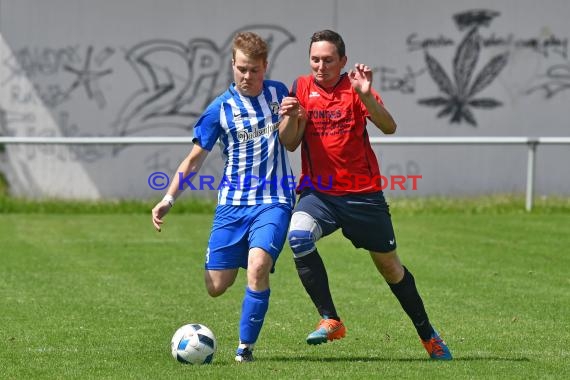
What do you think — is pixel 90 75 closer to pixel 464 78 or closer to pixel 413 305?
pixel 464 78

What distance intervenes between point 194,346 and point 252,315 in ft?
1.31

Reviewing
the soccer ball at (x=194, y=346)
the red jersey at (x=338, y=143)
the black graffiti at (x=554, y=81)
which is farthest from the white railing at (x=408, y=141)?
the soccer ball at (x=194, y=346)

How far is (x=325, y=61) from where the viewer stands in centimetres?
784

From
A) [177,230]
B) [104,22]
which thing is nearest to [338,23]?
[104,22]

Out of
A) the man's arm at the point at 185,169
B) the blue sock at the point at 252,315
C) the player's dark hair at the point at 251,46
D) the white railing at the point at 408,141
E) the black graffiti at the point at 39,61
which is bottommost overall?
the white railing at the point at 408,141

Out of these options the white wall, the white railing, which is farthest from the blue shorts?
the white wall

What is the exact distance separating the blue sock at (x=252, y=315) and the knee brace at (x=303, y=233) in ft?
1.43

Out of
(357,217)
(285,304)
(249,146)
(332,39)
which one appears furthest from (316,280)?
(285,304)

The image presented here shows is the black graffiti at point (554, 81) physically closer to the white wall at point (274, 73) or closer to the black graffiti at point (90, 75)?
the white wall at point (274, 73)

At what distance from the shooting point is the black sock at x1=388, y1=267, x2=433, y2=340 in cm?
796

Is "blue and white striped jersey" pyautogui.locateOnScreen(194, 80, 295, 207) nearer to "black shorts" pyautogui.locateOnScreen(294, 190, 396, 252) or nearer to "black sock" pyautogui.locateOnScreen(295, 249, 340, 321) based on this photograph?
"black shorts" pyautogui.locateOnScreen(294, 190, 396, 252)

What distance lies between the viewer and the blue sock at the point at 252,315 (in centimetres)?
753

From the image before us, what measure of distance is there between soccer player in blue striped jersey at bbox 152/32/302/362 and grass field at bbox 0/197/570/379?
0.74m

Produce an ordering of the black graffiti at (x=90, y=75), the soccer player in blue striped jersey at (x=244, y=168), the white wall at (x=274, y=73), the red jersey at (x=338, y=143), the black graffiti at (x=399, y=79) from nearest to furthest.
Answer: the soccer player in blue striped jersey at (x=244, y=168) → the red jersey at (x=338, y=143) → the white wall at (x=274, y=73) → the black graffiti at (x=90, y=75) → the black graffiti at (x=399, y=79)
